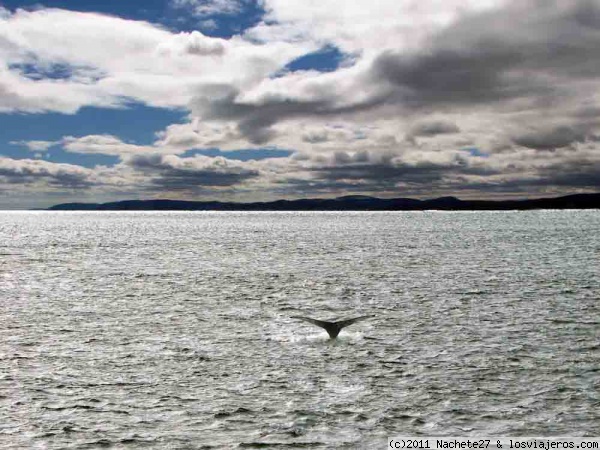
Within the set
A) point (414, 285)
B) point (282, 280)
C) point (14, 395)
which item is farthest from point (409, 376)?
point (282, 280)

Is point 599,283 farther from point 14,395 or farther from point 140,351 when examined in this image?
point 14,395

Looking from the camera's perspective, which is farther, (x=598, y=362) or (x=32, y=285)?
(x=32, y=285)

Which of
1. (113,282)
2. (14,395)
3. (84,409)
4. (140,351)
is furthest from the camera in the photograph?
(113,282)

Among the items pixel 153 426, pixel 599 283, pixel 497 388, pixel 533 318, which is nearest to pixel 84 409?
pixel 153 426

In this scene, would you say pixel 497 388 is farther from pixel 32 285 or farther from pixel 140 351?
pixel 32 285

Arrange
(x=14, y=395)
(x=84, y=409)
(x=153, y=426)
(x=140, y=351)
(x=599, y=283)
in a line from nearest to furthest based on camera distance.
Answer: (x=153, y=426), (x=84, y=409), (x=14, y=395), (x=140, y=351), (x=599, y=283)

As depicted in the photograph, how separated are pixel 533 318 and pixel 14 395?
3148 centimetres

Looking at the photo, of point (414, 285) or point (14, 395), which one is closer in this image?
point (14, 395)

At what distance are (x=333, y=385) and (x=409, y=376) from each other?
3604 mm

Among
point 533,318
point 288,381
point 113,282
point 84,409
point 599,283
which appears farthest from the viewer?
point 113,282

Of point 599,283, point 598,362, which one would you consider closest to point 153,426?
point 598,362

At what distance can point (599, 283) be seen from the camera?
58312 mm

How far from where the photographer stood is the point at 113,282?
6253 centimetres

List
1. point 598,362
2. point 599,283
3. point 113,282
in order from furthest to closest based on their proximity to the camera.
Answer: point 113,282 → point 599,283 → point 598,362
